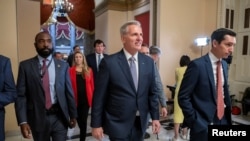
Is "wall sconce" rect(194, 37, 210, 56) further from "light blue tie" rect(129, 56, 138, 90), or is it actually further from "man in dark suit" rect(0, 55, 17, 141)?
"man in dark suit" rect(0, 55, 17, 141)

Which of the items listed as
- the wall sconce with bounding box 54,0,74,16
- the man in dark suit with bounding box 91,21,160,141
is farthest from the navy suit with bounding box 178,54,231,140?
the wall sconce with bounding box 54,0,74,16

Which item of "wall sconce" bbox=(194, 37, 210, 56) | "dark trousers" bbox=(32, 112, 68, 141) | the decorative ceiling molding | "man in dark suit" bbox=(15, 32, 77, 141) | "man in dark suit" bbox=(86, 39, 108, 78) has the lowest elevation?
"dark trousers" bbox=(32, 112, 68, 141)

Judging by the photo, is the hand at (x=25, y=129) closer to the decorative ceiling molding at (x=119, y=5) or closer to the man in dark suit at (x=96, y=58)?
the man in dark suit at (x=96, y=58)

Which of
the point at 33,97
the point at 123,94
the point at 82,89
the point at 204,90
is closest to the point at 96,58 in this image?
the point at 82,89

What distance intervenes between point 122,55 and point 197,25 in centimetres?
462

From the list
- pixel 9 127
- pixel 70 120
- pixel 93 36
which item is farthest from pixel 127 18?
pixel 70 120

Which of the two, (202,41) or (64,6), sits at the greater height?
(64,6)

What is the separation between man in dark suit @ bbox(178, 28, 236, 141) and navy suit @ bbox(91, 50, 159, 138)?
1.22ft

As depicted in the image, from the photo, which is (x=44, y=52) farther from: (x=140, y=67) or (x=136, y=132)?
(x=136, y=132)

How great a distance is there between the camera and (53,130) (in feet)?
6.90

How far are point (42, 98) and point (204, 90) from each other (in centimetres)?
139

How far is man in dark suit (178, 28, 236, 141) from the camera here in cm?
193

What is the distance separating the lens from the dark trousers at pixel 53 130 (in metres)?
2.07

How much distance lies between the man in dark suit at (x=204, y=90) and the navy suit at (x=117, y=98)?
37cm
